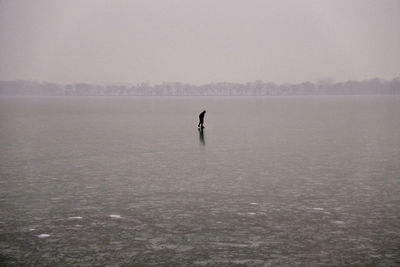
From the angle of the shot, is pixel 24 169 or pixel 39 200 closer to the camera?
pixel 39 200

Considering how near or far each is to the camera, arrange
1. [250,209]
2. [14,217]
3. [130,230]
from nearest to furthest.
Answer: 1. [130,230]
2. [14,217]
3. [250,209]

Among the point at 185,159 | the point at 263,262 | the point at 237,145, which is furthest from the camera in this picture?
the point at 237,145

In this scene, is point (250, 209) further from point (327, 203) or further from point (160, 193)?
point (160, 193)

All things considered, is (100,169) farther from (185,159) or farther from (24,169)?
(185,159)

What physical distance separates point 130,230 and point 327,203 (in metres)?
4.56

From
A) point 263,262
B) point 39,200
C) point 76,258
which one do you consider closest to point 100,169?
point 39,200

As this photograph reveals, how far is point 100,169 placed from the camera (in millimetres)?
15547

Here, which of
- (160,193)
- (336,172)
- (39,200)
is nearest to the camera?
(39,200)

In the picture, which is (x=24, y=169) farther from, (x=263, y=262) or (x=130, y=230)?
(x=263, y=262)

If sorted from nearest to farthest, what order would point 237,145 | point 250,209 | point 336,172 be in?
point 250,209, point 336,172, point 237,145

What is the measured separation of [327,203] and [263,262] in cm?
420

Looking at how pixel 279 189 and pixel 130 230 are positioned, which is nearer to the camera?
pixel 130 230

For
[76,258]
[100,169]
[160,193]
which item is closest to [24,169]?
[100,169]

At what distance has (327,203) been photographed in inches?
414
